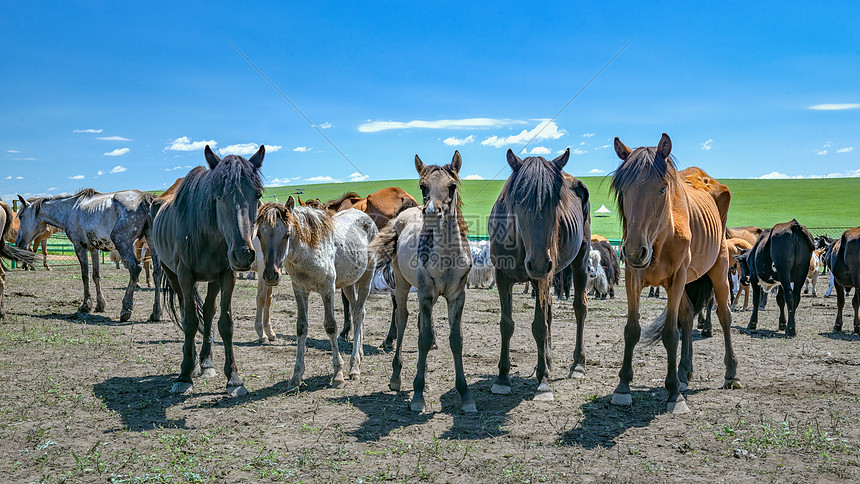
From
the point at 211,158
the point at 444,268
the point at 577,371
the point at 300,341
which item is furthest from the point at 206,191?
the point at 577,371

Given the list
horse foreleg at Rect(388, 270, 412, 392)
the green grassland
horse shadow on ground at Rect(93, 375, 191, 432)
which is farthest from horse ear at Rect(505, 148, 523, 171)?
the green grassland

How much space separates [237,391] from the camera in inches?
240

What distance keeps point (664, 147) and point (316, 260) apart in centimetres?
413

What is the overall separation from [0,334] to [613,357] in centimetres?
1001

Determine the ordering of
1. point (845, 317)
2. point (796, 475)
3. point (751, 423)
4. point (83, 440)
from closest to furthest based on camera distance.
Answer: point (796, 475)
point (83, 440)
point (751, 423)
point (845, 317)

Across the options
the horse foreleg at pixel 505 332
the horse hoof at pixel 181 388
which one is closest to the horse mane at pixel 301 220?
the horse hoof at pixel 181 388

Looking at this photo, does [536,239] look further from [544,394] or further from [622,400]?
[622,400]

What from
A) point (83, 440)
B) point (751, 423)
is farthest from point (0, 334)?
point (751, 423)

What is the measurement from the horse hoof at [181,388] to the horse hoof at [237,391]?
0.46m

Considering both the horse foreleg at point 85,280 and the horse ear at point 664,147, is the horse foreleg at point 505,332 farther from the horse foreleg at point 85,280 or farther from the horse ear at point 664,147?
the horse foreleg at point 85,280

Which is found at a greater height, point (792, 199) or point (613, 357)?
point (792, 199)

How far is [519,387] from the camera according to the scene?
21.9 feet

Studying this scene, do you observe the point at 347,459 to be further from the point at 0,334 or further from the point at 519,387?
the point at 0,334

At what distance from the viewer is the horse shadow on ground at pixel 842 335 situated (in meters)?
10.4
